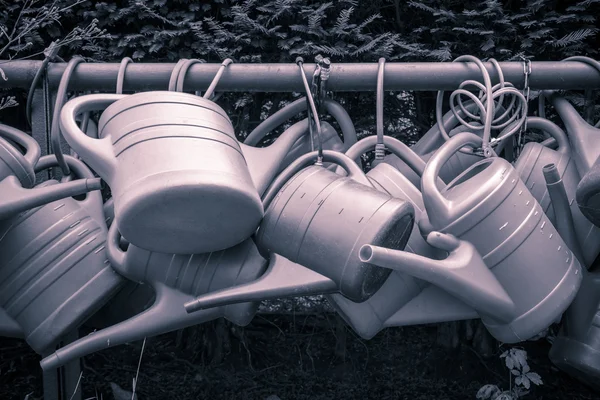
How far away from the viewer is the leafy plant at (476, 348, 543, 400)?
1144 mm

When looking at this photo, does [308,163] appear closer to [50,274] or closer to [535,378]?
[50,274]

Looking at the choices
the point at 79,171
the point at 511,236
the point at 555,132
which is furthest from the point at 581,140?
the point at 79,171

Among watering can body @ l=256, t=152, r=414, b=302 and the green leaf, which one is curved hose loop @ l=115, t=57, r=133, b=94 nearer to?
watering can body @ l=256, t=152, r=414, b=302

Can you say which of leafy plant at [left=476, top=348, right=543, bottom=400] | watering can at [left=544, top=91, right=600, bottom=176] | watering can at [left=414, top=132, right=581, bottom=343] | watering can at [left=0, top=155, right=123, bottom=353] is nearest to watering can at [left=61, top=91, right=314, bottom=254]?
A: watering can at [left=0, top=155, right=123, bottom=353]

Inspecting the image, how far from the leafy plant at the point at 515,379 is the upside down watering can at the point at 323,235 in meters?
0.49

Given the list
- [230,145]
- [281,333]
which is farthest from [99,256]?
[281,333]

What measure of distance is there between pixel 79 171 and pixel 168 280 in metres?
0.22

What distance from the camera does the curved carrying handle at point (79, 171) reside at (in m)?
0.89

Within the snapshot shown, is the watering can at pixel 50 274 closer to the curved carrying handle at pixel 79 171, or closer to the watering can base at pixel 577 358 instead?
the curved carrying handle at pixel 79 171

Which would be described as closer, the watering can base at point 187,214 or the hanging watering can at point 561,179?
the watering can base at point 187,214

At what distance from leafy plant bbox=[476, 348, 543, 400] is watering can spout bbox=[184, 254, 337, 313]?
55 cm

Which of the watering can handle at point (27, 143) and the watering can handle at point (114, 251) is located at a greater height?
the watering can handle at point (27, 143)

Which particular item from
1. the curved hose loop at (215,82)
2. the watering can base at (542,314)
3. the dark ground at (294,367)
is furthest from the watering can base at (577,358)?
the curved hose loop at (215,82)

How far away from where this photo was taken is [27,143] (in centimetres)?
92
